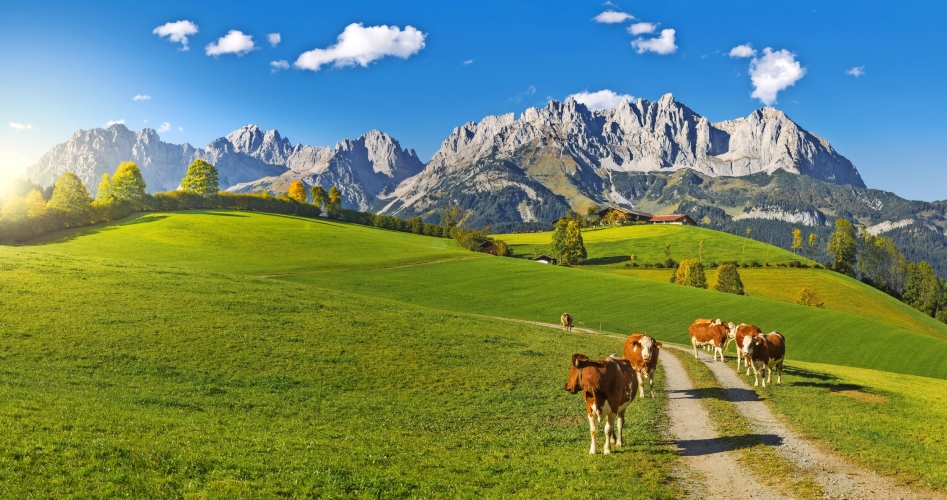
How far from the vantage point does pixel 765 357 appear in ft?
99.0

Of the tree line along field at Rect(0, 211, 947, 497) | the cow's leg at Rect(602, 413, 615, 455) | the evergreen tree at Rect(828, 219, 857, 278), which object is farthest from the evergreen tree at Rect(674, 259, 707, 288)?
the cow's leg at Rect(602, 413, 615, 455)

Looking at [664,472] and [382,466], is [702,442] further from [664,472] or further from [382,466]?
[382,466]

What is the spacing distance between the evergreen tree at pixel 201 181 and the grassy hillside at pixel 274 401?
103982 millimetres

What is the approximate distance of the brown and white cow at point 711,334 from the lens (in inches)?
1550

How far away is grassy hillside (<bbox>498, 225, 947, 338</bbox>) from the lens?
397ft

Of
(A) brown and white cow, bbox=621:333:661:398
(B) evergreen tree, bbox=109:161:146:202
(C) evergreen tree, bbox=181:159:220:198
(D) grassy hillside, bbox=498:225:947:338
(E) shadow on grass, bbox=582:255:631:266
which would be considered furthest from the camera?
(E) shadow on grass, bbox=582:255:631:266

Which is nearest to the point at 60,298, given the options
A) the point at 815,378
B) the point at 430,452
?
the point at 430,452

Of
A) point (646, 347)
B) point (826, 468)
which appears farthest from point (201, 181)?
point (826, 468)

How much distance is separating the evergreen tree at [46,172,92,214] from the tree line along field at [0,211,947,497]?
5759cm

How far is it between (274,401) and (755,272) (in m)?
152

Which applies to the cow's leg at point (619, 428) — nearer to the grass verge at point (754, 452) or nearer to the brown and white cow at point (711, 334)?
the grass verge at point (754, 452)

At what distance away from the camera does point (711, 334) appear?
4012cm

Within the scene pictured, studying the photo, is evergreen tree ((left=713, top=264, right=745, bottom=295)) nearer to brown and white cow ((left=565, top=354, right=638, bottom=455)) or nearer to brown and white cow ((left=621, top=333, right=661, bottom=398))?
brown and white cow ((left=621, top=333, right=661, bottom=398))

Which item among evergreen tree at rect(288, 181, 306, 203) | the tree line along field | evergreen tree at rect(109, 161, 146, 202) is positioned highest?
evergreen tree at rect(288, 181, 306, 203)
